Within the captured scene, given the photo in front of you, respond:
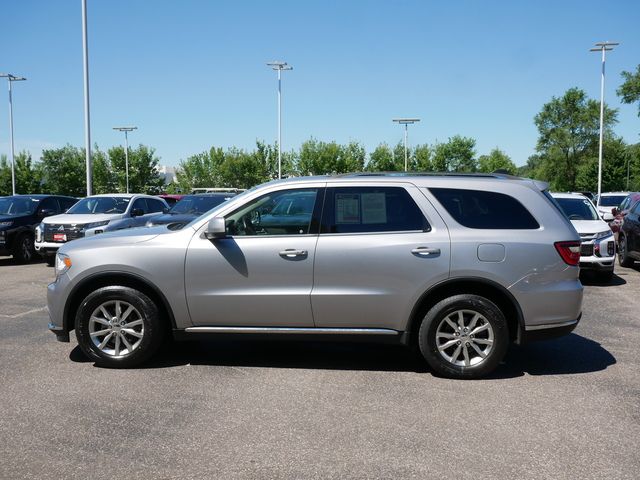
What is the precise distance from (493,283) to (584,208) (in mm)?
7998

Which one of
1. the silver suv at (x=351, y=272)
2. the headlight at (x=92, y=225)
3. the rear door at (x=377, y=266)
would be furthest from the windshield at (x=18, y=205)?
the rear door at (x=377, y=266)

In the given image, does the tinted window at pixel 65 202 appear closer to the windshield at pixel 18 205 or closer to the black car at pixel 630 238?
the windshield at pixel 18 205

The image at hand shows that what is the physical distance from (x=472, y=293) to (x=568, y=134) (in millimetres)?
81984

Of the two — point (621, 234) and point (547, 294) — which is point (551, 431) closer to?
point (547, 294)

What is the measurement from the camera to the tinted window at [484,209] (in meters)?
5.30

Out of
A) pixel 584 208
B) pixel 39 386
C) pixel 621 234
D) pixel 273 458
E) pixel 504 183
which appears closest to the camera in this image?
pixel 273 458

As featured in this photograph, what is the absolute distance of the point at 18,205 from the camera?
1559cm

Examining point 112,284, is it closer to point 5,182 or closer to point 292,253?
point 292,253

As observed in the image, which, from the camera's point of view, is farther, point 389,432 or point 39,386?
point 39,386

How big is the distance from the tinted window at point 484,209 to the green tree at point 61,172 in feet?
219

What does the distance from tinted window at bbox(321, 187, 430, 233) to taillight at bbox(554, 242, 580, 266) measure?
1136 mm

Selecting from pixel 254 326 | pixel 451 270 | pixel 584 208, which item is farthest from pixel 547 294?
pixel 584 208

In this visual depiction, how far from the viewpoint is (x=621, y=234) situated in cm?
1366

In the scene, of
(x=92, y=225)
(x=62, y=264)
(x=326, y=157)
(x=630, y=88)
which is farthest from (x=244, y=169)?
(x=62, y=264)
